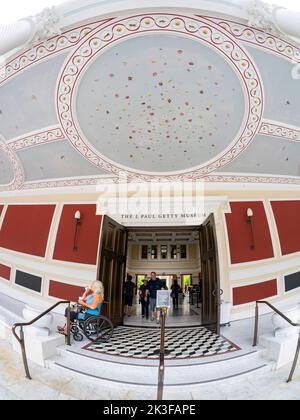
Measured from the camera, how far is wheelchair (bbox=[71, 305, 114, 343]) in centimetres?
280

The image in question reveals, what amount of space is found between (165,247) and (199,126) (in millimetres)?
9884

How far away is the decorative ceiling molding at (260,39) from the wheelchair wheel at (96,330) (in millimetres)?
3299

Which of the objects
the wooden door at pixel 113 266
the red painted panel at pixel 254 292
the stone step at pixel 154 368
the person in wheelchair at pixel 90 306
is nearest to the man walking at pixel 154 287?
the wooden door at pixel 113 266

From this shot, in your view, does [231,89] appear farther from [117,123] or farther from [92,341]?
[92,341]

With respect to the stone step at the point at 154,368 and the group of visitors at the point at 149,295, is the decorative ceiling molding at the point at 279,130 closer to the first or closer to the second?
the stone step at the point at 154,368

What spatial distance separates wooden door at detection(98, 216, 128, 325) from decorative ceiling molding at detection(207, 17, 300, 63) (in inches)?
110

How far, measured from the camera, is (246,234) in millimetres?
4395

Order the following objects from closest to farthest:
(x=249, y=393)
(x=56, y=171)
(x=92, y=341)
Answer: (x=249, y=393), (x=92, y=341), (x=56, y=171)

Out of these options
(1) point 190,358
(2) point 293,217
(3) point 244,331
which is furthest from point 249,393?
(2) point 293,217

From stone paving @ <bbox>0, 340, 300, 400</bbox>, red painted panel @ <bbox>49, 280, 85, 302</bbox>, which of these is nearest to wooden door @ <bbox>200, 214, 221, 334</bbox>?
stone paving @ <bbox>0, 340, 300, 400</bbox>

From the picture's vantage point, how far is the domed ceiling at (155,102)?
1926mm

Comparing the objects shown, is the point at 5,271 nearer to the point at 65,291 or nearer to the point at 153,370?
the point at 65,291

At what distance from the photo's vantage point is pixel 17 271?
481 cm

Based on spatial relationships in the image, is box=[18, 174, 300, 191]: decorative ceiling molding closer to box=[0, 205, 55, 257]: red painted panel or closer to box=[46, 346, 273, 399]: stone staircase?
box=[0, 205, 55, 257]: red painted panel
